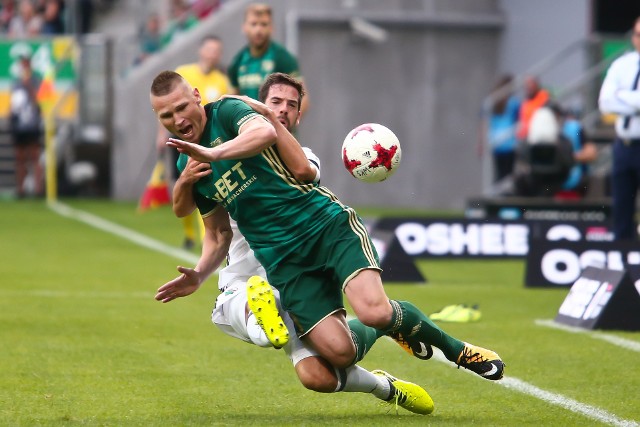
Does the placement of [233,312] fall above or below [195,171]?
below

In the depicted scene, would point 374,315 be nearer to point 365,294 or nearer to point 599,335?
point 365,294

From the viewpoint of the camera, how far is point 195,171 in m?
6.38

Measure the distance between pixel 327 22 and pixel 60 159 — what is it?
5918mm

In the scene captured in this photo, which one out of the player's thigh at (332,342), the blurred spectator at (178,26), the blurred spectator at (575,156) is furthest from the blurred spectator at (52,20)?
the player's thigh at (332,342)

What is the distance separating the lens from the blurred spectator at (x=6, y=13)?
1171 inches

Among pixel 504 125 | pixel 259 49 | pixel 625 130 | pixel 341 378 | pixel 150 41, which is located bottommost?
pixel 504 125

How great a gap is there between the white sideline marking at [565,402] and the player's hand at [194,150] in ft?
7.07

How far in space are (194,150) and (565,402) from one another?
2.34 m

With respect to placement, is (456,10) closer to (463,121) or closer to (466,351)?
(463,121)

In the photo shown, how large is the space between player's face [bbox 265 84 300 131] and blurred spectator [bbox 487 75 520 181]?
46.1 ft

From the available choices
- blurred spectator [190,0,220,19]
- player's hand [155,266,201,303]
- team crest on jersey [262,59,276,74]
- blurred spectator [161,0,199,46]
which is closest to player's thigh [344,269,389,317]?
player's hand [155,266,201,303]

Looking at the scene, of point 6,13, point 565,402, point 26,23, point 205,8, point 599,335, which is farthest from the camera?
point 6,13

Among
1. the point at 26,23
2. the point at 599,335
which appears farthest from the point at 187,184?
the point at 26,23

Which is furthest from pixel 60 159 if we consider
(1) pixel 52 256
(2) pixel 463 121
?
(1) pixel 52 256
